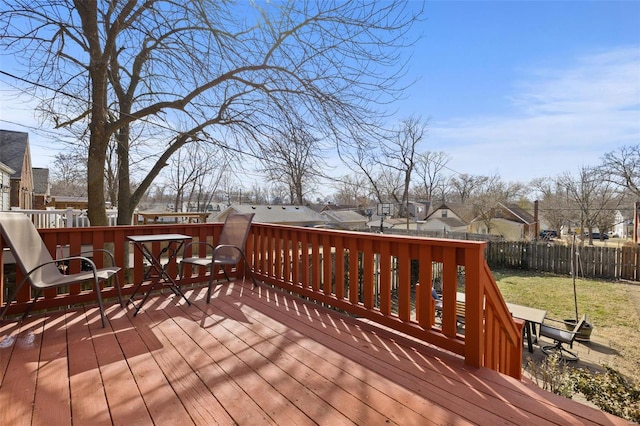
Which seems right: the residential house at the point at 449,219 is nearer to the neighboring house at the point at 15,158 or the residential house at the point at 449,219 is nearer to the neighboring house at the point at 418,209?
the neighboring house at the point at 418,209

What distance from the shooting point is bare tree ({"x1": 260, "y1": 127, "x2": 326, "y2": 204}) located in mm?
4605

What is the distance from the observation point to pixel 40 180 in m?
21.7

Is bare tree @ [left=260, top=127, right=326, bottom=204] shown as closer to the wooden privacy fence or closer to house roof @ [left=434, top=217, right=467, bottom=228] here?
the wooden privacy fence

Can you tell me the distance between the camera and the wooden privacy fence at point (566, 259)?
10.7 m

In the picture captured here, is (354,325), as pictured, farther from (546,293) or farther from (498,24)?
(546,293)

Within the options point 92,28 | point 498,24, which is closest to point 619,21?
point 498,24

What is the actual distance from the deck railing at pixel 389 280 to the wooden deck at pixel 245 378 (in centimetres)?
16

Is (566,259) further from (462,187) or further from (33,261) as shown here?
(462,187)

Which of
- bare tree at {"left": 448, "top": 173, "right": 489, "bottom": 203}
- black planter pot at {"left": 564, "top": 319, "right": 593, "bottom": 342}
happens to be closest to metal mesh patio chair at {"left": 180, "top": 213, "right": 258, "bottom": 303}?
black planter pot at {"left": 564, "top": 319, "right": 593, "bottom": 342}

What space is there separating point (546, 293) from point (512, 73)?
6.11 meters

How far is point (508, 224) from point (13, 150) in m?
31.1

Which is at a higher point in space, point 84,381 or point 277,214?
point 277,214

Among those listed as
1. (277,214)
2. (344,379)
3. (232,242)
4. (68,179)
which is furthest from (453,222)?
(344,379)

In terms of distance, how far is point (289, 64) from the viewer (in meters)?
4.33
